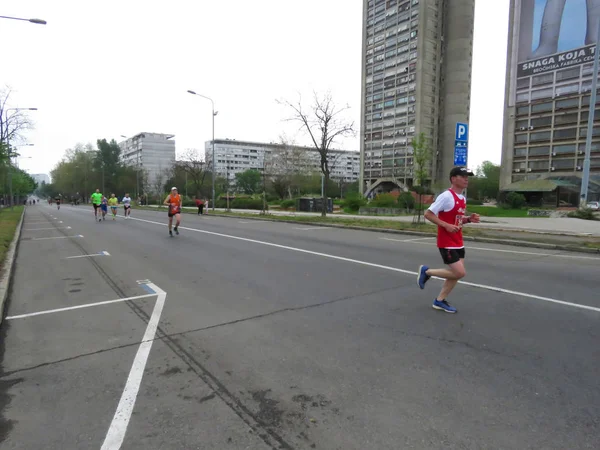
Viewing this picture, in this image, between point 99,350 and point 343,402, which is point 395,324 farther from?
point 99,350

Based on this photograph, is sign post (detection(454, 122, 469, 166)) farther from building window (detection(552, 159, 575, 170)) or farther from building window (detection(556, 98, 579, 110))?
building window (detection(556, 98, 579, 110))

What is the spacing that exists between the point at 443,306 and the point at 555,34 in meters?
79.2

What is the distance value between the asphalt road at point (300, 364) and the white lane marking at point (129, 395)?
1 centimetres

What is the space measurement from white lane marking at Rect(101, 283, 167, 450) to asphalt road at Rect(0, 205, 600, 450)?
0.01 m

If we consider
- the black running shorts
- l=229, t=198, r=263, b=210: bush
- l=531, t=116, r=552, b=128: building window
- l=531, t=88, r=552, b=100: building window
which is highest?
l=531, t=88, r=552, b=100: building window

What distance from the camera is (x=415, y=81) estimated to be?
90.6m

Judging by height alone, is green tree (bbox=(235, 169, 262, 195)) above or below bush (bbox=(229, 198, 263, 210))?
above

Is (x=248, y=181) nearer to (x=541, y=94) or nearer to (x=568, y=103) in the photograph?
(x=541, y=94)

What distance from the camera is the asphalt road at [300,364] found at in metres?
2.41

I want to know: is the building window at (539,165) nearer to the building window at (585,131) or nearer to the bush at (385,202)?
the building window at (585,131)

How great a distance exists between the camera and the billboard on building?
60375mm

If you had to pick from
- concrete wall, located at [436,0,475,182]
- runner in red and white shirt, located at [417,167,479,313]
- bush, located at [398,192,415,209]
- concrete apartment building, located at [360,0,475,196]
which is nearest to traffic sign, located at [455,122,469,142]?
runner in red and white shirt, located at [417,167,479,313]

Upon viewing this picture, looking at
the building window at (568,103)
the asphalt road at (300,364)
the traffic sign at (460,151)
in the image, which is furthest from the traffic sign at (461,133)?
the building window at (568,103)

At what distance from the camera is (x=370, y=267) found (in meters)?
7.77
